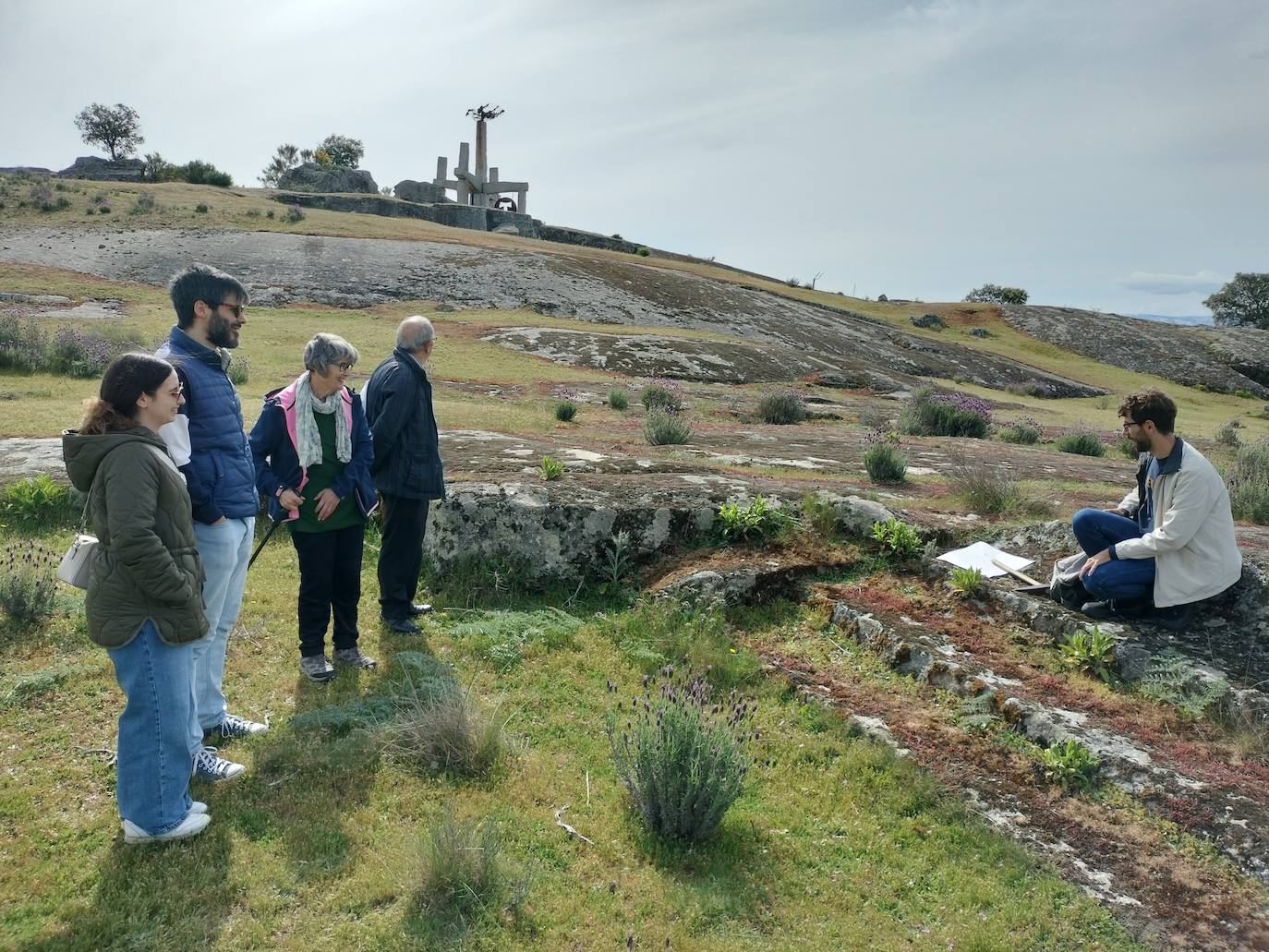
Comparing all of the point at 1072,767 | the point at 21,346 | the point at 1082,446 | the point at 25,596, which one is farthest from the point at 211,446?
the point at 21,346

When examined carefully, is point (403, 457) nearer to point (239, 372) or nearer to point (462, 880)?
point (462, 880)

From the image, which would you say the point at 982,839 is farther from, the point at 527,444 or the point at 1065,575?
the point at 527,444

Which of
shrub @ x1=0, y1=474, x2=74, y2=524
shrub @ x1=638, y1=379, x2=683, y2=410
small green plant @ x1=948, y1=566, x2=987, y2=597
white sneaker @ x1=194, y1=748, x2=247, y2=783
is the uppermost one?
shrub @ x1=638, y1=379, x2=683, y2=410

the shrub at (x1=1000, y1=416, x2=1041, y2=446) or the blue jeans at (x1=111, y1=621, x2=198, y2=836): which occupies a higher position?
the shrub at (x1=1000, y1=416, x2=1041, y2=446)

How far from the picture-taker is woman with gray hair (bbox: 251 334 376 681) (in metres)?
4.98

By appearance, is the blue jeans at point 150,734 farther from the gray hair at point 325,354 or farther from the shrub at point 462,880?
the gray hair at point 325,354

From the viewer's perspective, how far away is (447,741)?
4273 mm

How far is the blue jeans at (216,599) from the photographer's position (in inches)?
166

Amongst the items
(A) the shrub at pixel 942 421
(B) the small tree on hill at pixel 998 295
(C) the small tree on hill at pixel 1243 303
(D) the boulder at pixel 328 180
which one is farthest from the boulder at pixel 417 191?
(C) the small tree on hill at pixel 1243 303

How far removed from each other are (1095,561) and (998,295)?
77.1 meters

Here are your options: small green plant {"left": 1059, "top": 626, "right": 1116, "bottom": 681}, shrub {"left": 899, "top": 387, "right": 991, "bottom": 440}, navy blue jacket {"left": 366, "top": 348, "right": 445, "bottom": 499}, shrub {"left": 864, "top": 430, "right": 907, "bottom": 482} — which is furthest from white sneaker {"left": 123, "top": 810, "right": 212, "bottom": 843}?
shrub {"left": 899, "top": 387, "right": 991, "bottom": 440}

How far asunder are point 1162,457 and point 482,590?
518cm

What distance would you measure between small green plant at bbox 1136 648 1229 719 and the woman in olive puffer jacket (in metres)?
5.39

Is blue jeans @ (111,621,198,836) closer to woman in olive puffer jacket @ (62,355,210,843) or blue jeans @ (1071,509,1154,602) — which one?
woman in olive puffer jacket @ (62,355,210,843)
